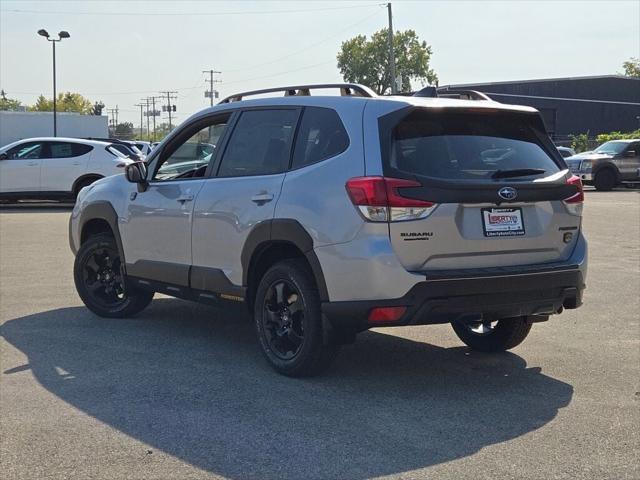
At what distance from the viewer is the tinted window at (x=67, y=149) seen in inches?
830

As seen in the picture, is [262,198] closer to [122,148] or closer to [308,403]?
[308,403]

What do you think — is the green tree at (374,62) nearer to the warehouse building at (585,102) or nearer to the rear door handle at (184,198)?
the warehouse building at (585,102)

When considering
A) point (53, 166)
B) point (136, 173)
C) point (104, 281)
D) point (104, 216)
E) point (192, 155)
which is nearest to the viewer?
point (192, 155)

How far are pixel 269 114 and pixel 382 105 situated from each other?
3.86ft

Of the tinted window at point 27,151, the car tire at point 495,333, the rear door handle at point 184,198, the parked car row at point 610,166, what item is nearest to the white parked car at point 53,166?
the tinted window at point 27,151

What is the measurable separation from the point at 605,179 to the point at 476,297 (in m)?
26.8

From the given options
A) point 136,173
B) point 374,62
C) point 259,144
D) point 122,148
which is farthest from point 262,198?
point 374,62

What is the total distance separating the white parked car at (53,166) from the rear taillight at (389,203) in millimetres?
16157

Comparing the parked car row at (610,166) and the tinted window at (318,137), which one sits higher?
the parked car row at (610,166)

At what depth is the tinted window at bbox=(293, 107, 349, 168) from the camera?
19.1 feet

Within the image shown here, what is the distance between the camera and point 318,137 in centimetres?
602

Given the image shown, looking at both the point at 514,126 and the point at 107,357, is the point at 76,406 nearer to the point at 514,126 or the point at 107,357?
the point at 107,357

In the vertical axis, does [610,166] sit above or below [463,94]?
above

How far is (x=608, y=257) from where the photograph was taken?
41.4 ft
